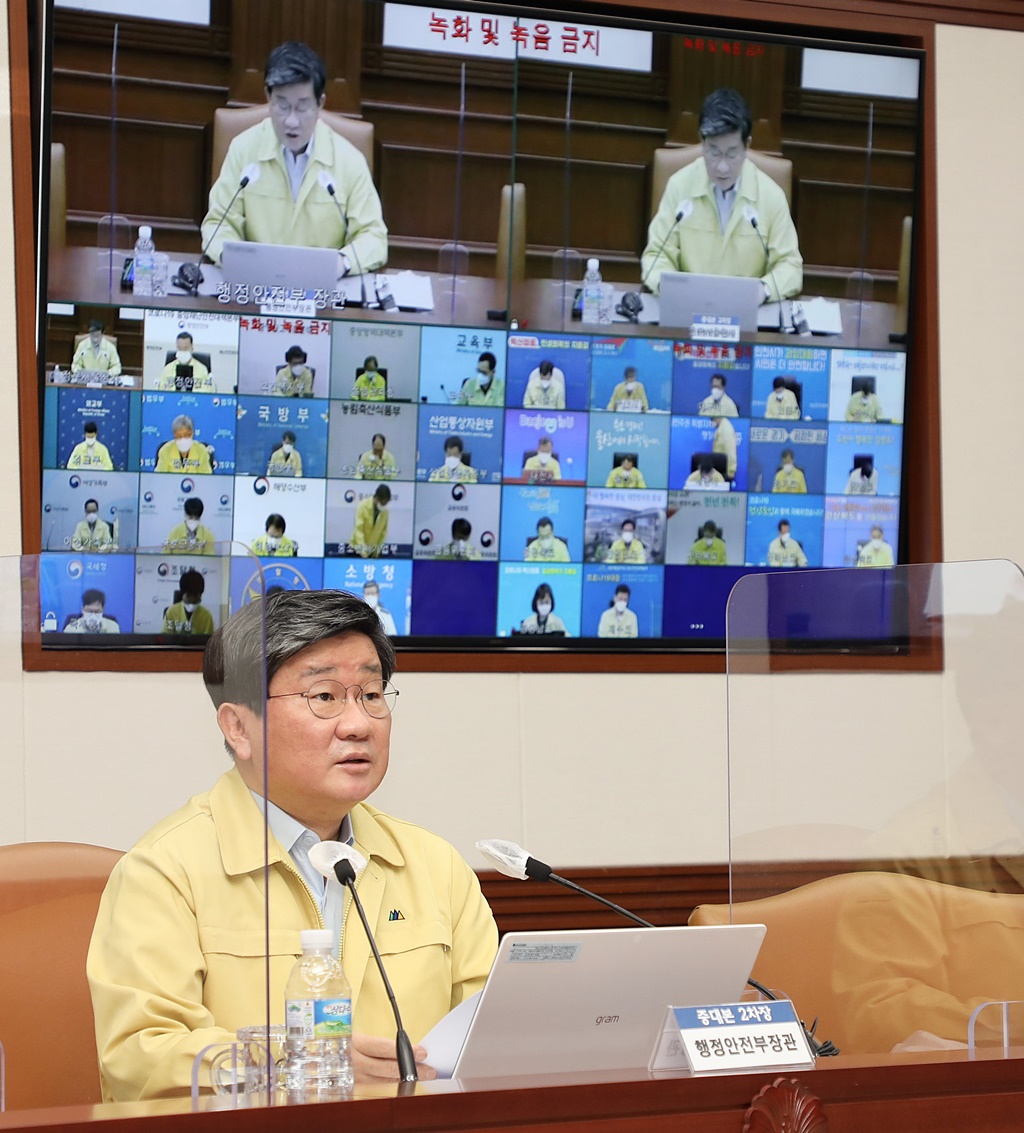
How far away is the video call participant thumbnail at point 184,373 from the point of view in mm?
2986

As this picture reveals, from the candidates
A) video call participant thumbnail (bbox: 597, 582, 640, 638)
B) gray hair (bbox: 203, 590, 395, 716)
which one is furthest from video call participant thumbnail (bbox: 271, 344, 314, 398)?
gray hair (bbox: 203, 590, 395, 716)

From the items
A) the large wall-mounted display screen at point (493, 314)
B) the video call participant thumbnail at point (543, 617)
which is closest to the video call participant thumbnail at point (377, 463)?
the large wall-mounted display screen at point (493, 314)

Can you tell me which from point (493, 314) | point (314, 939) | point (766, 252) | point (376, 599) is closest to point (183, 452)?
point (376, 599)

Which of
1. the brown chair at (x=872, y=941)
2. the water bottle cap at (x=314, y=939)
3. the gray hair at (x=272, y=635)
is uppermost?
the gray hair at (x=272, y=635)

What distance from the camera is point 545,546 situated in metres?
3.28

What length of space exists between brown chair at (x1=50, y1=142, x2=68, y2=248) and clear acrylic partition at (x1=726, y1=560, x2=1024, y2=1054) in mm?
1643

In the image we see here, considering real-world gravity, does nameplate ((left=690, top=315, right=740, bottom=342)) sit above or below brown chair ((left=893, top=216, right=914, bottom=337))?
below

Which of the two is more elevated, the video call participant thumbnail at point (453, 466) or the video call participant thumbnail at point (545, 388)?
the video call participant thumbnail at point (545, 388)

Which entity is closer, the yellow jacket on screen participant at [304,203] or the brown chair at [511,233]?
the yellow jacket on screen participant at [304,203]

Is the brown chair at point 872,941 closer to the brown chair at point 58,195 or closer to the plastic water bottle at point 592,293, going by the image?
the plastic water bottle at point 592,293

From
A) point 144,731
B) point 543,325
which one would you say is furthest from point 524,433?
point 144,731

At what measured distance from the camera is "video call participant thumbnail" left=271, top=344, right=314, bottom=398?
307 cm

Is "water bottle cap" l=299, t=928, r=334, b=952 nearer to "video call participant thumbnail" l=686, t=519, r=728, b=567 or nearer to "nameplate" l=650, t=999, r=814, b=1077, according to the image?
"nameplate" l=650, t=999, r=814, b=1077

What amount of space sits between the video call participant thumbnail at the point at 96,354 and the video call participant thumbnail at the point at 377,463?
55 centimetres
